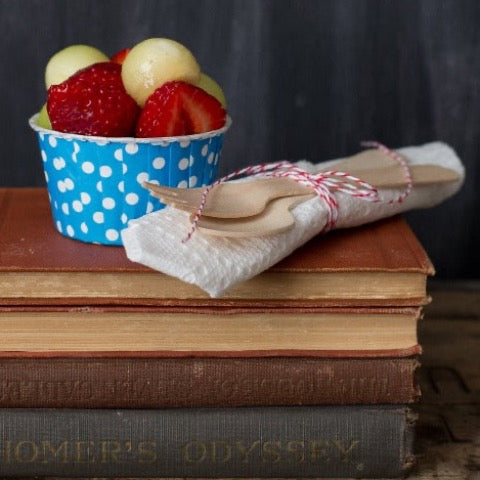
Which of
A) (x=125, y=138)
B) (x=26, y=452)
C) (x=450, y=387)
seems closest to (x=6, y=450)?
(x=26, y=452)

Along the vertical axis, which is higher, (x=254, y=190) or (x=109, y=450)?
(x=254, y=190)

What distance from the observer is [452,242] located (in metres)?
1.26

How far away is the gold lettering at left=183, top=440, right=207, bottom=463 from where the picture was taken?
28.9 inches

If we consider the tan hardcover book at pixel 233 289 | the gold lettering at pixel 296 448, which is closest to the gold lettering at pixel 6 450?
the tan hardcover book at pixel 233 289

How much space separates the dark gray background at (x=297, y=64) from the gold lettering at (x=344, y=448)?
541 millimetres

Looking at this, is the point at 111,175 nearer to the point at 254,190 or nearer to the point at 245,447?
the point at 254,190

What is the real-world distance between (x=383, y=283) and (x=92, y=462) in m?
0.26

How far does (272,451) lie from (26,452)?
19cm

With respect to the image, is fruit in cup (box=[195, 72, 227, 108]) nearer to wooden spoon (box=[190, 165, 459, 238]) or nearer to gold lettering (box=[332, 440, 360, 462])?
wooden spoon (box=[190, 165, 459, 238])

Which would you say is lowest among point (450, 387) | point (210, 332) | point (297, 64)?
point (450, 387)

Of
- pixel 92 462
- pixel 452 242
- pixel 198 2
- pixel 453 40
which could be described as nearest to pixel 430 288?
pixel 452 242

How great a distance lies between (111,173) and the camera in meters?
0.76

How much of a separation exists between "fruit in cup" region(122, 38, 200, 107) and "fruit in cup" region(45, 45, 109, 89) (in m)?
0.06

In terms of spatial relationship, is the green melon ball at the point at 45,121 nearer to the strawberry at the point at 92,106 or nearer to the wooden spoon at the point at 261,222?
the strawberry at the point at 92,106
